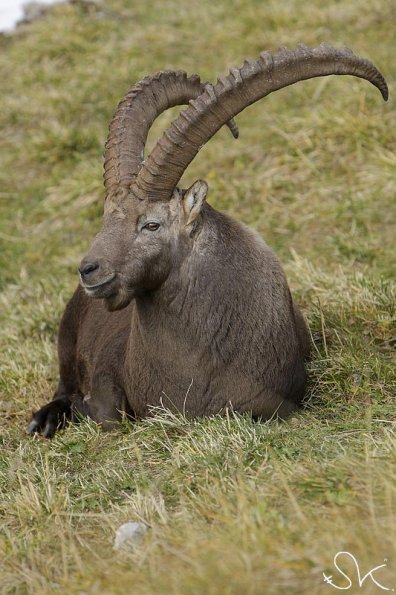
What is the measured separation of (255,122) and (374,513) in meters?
8.67

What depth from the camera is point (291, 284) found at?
808cm

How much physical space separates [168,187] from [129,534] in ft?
7.37

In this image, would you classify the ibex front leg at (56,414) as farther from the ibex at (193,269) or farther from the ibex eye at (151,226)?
the ibex eye at (151,226)

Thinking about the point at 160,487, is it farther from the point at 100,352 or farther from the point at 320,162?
the point at 320,162

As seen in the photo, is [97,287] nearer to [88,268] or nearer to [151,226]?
[88,268]

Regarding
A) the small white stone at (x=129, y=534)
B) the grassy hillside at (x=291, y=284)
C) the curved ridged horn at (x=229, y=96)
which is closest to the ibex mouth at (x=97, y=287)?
the curved ridged horn at (x=229, y=96)

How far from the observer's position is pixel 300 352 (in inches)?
247

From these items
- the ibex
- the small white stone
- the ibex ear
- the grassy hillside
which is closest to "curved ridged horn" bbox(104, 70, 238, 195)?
the ibex

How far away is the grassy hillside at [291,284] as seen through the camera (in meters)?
3.65

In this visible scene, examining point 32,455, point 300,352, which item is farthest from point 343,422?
point 32,455

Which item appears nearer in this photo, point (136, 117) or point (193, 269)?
point (193, 269)
